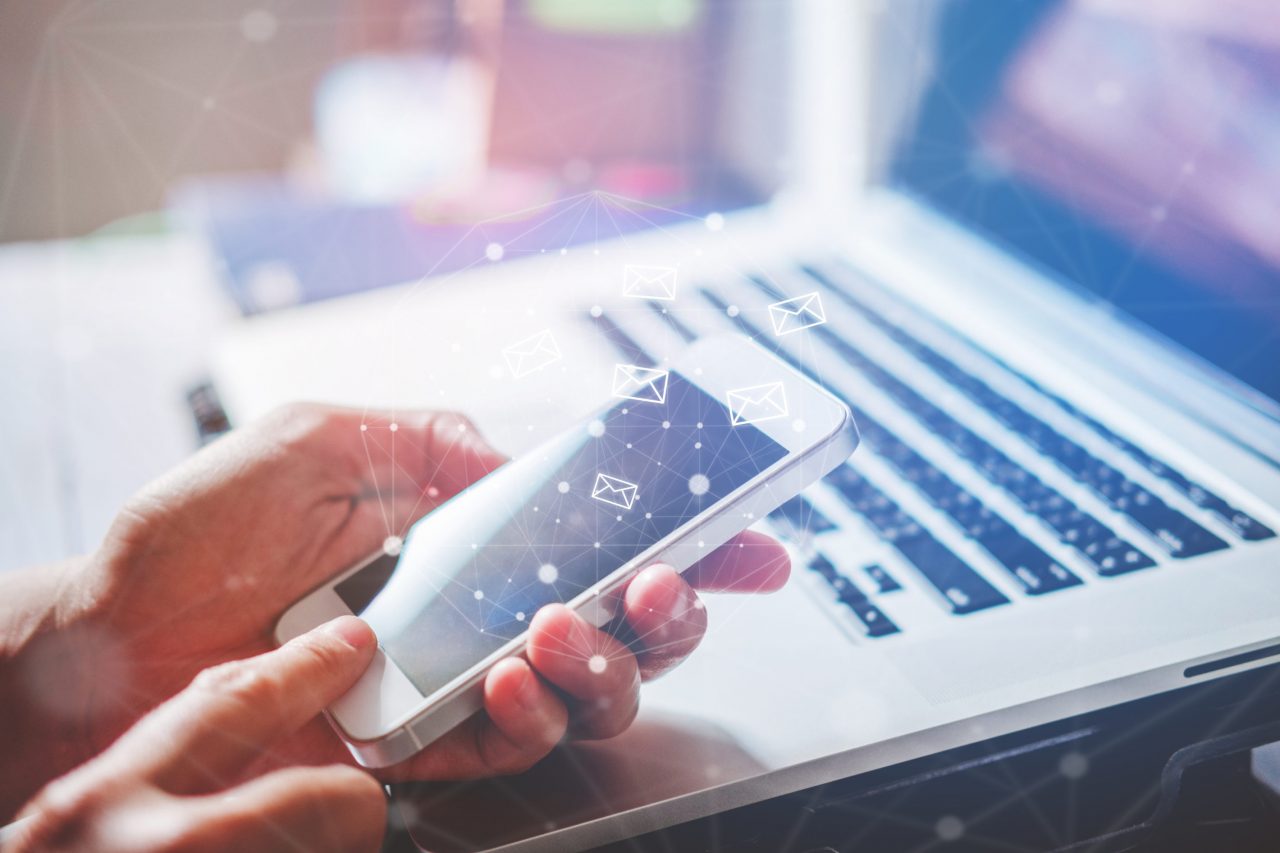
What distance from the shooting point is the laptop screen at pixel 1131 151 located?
0.52 metres

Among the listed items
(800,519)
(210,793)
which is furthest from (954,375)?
(210,793)

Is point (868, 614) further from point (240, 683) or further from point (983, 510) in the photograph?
point (240, 683)

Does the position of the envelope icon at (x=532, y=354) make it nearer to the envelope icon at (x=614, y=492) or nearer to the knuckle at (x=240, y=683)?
the envelope icon at (x=614, y=492)

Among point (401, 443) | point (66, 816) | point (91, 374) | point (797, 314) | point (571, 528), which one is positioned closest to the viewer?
point (66, 816)

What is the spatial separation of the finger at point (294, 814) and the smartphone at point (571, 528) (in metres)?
0.05

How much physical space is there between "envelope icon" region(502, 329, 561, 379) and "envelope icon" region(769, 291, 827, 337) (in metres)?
0.17

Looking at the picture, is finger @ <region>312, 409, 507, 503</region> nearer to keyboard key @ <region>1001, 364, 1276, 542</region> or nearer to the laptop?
the laptop

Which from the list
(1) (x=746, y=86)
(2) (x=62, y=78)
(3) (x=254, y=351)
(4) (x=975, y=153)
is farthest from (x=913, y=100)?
(2) (x=62, y=78)

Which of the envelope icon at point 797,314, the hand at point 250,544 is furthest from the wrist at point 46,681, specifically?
the envelope icon at point 797,314

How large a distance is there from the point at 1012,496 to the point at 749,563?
6.6 inches

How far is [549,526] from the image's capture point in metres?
0.43

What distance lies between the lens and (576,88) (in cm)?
125

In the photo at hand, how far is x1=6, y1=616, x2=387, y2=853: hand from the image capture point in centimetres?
31

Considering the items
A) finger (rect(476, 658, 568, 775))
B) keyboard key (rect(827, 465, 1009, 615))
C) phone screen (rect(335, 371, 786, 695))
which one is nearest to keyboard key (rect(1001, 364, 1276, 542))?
keyboard key (rect(827, 465, 1009, 615))
